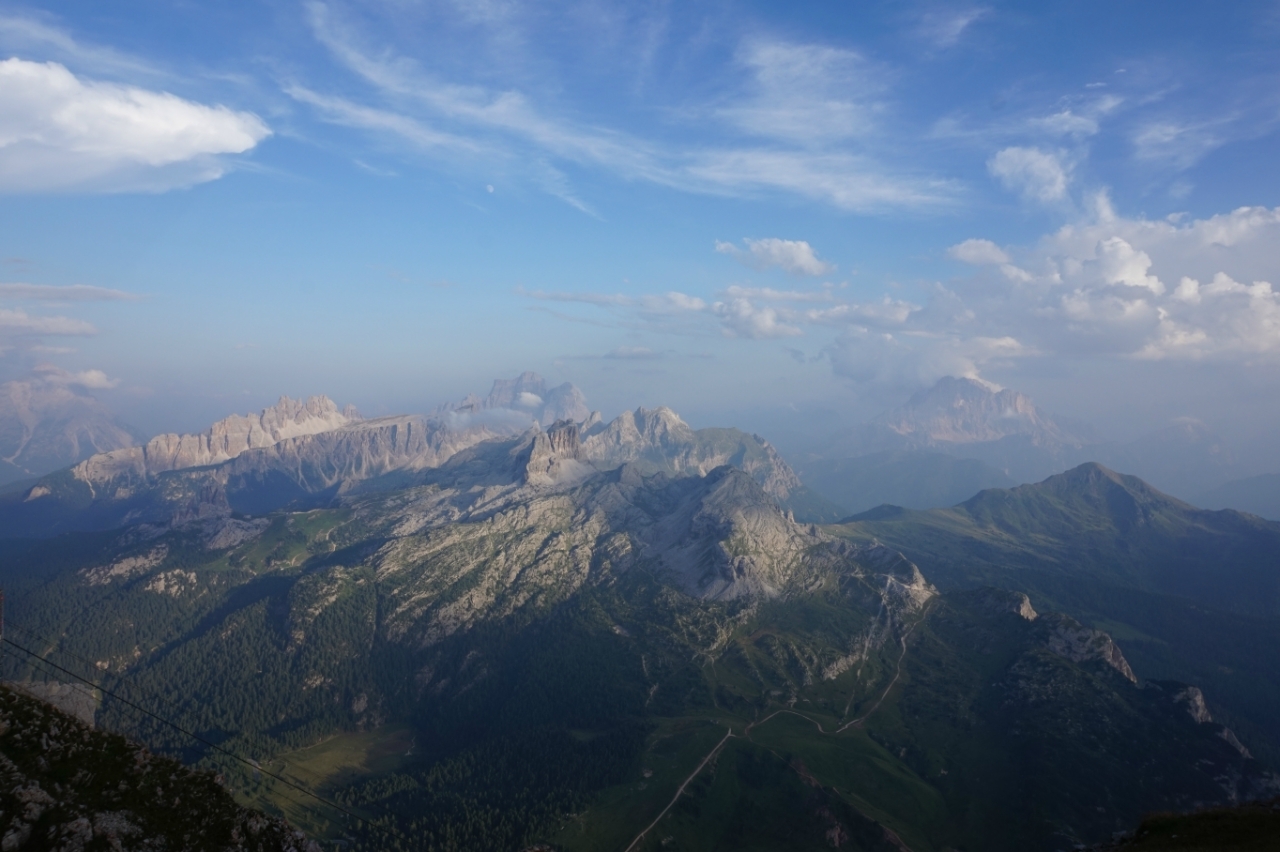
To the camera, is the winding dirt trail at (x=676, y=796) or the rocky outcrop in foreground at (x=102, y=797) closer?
the rocky outcrop in foreground at (x=102, y=797)

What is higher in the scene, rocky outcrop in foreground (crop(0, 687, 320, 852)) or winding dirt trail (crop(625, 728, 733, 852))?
rocky outcrop in foreground (crop(0, 687, 320, 852))

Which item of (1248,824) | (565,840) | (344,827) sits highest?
(1248,824)

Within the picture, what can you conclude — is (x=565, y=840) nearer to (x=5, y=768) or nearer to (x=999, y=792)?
(x=999, y=792)

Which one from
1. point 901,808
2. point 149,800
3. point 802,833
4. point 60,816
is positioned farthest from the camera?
point 901,808

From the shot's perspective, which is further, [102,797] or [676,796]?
[676,796]

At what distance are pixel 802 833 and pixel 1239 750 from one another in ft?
489

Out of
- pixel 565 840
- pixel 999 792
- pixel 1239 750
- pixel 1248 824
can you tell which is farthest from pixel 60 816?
pixel 1239 750

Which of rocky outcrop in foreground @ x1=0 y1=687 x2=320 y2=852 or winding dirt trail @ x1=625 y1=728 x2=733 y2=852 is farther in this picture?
winding dirt trail @ x1=625 y1=728 x2=733 y2=852

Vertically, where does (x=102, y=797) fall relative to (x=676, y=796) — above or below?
above

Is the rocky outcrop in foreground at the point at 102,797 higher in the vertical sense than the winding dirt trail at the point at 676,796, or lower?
higher

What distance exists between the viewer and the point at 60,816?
165 ft

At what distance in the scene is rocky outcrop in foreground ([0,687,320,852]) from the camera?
163 ft

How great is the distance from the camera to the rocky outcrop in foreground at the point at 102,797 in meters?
49.7

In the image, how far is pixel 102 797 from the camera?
181 feet
